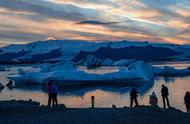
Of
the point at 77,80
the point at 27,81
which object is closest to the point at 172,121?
the point at 77,80

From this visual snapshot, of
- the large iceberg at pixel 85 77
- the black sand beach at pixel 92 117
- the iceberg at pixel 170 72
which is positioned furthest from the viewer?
the iceberg at pixel 170 72

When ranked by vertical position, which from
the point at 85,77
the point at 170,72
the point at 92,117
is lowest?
the point at 92,117

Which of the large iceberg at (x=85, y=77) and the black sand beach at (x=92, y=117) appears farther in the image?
the large iceberg at (x=85, y=77)

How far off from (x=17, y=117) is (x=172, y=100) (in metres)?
16.7

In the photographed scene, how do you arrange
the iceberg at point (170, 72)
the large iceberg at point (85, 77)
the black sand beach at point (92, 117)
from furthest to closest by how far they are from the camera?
the iceberg at point (170, 72) < the large iceberg at point (85, 77) < the black sand beach at point (92, 117)

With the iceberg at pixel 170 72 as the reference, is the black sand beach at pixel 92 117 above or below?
below

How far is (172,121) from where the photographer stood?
16766mm

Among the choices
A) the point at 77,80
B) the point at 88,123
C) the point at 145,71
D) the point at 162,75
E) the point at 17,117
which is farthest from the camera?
the point at 162,75

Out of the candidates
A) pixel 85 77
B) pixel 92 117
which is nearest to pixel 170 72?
pixel 85 77

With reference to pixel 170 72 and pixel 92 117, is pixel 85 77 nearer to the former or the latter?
pixel 170 72

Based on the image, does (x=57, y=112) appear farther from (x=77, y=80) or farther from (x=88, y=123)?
(x=77, y=80)

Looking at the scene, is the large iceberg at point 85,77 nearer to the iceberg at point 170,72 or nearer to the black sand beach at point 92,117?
the iceberg at point 170,72

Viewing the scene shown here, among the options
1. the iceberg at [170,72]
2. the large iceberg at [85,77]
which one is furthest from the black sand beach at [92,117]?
the iceberg at [170,72]

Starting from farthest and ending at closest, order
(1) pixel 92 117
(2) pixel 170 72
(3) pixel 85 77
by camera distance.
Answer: (2) pixel 170 72
(3) pixel 85 77
(1) pixel 92 117
